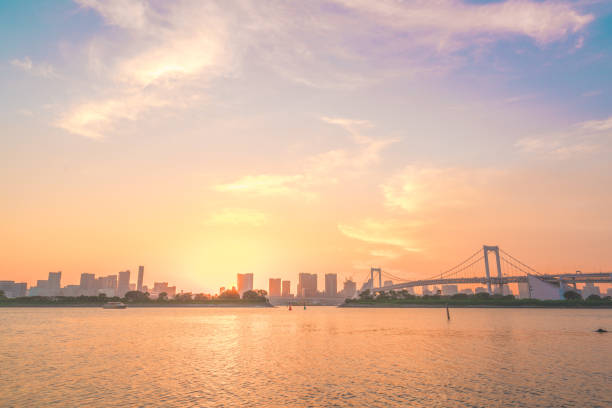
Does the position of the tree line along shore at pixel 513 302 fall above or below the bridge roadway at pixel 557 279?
below

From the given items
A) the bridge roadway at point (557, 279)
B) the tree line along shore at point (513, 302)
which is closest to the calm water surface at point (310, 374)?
the tree line along shore at point (513, 302)

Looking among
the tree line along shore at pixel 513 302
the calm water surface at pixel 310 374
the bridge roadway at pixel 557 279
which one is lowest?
the tree line along shore at pixel 513 302

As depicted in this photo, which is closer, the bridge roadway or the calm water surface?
the calm water surface

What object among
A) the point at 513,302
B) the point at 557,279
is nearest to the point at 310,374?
the point at 513,302

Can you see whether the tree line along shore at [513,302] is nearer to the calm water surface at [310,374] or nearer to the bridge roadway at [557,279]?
the bridge roadway at [557,279]

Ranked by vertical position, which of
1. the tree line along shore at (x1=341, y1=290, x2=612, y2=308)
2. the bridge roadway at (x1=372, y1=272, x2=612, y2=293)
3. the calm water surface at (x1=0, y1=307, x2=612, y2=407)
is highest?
the bridge roadway at (x1=372, y1=272, x2=612, y2=293)

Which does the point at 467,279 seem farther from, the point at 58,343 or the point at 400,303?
the point at 58,343

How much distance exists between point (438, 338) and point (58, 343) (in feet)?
159

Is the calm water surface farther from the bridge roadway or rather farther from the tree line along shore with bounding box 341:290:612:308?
the bridge roadway

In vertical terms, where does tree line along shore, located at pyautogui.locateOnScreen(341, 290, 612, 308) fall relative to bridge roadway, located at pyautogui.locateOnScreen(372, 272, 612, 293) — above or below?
below

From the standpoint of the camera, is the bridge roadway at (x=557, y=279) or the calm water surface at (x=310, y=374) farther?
the bridge roadway at (x=557, y=279)

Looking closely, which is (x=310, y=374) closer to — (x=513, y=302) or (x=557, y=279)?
(x=513, y=302)

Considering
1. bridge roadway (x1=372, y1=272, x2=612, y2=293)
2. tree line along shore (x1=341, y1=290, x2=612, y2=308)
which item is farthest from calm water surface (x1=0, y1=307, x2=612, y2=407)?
bridge roadway (x1=372, y1=272, x2=612, y2=293)

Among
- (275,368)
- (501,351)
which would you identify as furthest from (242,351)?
(501,351)
